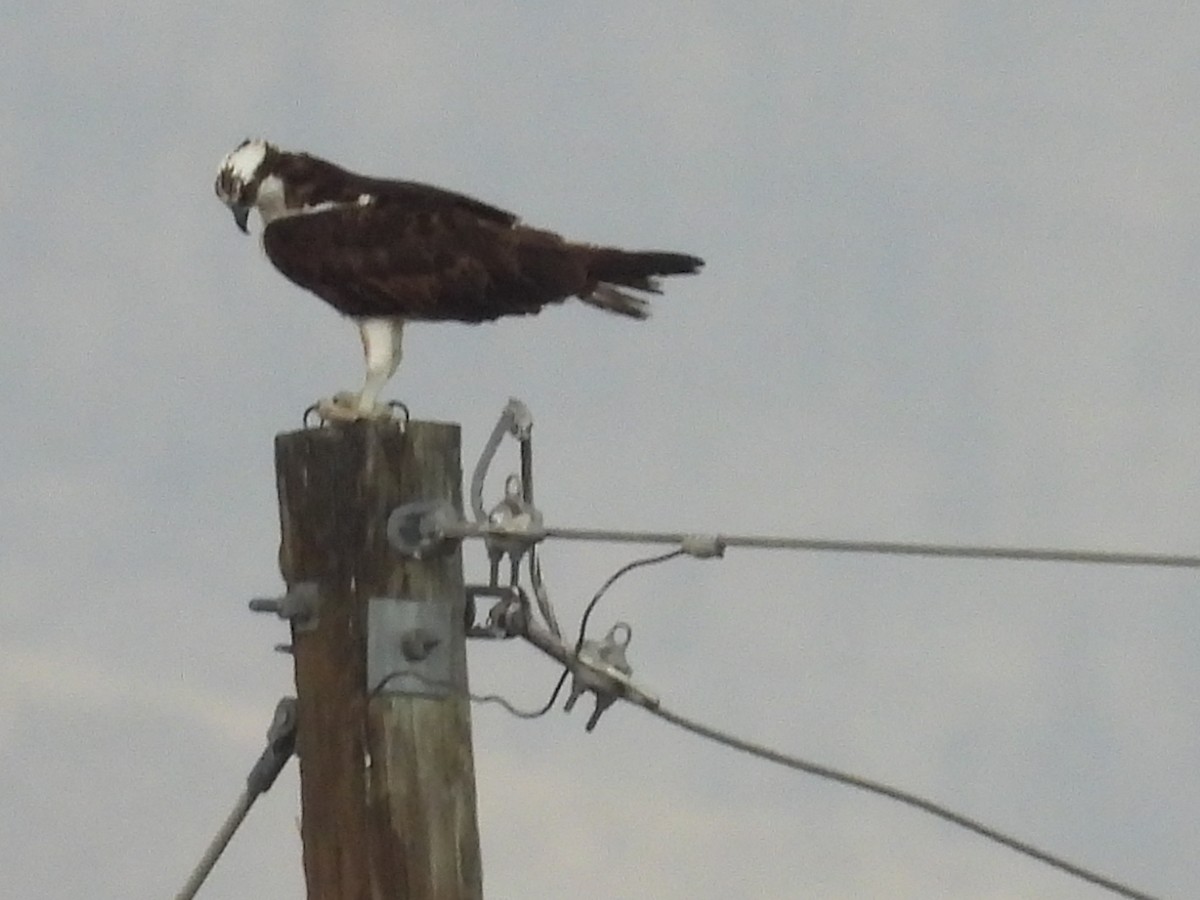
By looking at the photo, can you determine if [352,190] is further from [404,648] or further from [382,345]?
[404,648]

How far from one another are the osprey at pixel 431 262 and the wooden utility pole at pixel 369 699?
0.98 meters

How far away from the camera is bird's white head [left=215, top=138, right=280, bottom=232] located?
4.91 metres

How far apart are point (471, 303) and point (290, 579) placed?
120cm

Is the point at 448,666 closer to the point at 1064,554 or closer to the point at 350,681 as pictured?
the point at 350,681

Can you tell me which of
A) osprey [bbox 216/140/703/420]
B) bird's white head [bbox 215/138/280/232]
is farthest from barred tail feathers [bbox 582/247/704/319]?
bird's white head [bbox 215/138/280/232]

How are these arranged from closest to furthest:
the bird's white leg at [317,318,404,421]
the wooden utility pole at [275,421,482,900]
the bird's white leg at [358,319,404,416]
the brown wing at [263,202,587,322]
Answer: the wooden utility pole at [275,421,482,900] < the bird's white leg at [317,318,404,421] < the bird's white leg at [358,319,404,416] < the brown wing at [263,202,587,322]

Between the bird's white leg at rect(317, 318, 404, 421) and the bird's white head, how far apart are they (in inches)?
18.0

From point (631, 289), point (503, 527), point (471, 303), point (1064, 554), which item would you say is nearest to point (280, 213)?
point (471, 303)

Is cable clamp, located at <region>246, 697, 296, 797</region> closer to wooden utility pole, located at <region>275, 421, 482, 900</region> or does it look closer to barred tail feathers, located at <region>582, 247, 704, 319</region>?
wooden utility pole, located at <region>275, 421, 482, 900</region>

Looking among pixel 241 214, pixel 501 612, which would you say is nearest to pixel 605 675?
pixel 501 612

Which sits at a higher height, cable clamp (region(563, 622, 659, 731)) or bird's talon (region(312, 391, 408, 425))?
bird's talon (region(312, 391, 408, 425))

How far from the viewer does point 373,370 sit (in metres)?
4.45

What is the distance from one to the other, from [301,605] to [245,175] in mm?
1636

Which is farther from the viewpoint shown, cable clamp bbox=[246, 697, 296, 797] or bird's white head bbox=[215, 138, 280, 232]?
bird's white head bbox=[215, 138, 280, 232]
